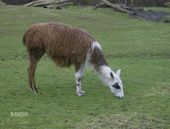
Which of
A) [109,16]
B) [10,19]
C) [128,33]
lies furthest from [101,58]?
[109,16]

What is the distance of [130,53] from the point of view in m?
20.3

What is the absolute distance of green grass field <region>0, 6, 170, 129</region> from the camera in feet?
30.3

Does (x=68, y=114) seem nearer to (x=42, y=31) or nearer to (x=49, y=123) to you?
(x=49, y=123)

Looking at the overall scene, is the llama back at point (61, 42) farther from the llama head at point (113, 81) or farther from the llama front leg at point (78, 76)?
the llama head at point (113, 81)

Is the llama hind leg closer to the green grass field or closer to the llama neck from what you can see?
the green grass field

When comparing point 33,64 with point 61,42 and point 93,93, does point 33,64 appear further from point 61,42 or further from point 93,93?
point 93,93

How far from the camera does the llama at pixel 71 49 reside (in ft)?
38.2

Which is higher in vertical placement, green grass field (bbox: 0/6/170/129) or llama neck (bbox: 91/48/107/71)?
llama neck (bbox: 91/48/107/71)

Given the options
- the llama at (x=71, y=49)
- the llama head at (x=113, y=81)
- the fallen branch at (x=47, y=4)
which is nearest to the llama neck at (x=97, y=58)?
the llama at (x=71, y=49)

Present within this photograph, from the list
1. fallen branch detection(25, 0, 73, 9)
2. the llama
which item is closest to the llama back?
the llama

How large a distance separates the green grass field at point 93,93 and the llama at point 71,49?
43cm

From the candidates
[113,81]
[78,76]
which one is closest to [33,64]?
[78,76]

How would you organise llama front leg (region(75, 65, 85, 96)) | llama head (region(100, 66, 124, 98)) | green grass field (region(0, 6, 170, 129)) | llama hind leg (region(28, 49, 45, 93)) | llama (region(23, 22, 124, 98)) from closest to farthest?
green grass field (region(0, 6, 170, 129)) → llama head (region(100, 66, 124, 98)) → llama (region(23, 22, 124, 98)) → llama front leg (region(75, 65, 85, 96)) → llama hind leg (region(28, 49, 45, 93))

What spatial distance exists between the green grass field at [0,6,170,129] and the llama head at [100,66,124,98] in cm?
19
